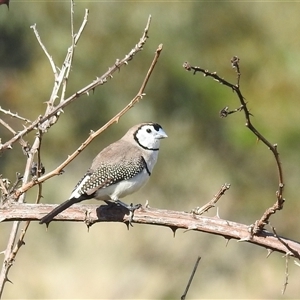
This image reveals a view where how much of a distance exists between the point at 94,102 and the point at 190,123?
4.61 ft

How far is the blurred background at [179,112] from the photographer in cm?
887

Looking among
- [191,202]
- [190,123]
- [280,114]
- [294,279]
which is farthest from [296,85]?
[294,279]

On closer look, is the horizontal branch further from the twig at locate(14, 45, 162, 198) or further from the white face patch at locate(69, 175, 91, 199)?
the white face patch at locate(69, 175, 91, 199)

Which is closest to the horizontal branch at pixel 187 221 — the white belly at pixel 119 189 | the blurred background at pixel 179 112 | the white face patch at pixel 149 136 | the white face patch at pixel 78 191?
the white face patch at pixel 78 191

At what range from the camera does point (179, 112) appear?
9516 millimetres

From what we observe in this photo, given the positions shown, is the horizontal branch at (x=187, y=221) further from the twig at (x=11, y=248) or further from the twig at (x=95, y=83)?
the twig at (x=95, y=83)

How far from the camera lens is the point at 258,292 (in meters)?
10.3

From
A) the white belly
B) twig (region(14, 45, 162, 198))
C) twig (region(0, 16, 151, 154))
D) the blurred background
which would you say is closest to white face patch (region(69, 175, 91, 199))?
the white belly

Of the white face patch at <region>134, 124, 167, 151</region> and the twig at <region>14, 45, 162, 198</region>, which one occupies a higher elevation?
the white face patch at <region>134, 124, 167, 151</region>

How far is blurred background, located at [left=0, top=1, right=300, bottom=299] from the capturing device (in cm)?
887

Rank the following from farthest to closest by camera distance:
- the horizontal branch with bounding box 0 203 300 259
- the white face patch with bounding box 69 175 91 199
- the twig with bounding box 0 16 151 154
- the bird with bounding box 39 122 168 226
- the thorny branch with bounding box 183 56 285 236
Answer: the bird with bounding box 39 122 168 226 < the white face patch with bounding box 69 175 91 199 < the horizontal branch with bounding box 0 203 300 259 < the twig with bounding box 0 16 151 154 < the thorny branch with bounding box 183 56 285 236

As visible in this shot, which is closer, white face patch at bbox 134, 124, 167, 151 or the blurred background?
white face patch at bbox 134, 124, 167, 151

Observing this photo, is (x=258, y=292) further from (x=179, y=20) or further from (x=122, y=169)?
(x=122, y=169)

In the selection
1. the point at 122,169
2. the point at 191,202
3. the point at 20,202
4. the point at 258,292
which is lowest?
the point at 20,202
